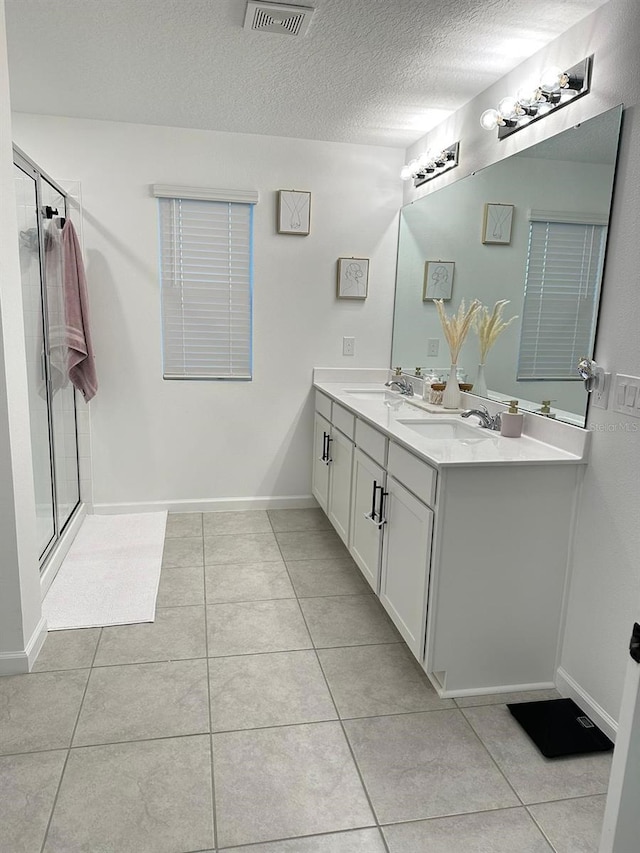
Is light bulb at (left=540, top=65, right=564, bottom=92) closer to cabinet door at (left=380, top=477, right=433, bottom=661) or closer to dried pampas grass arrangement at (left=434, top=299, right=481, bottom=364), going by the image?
dried pampas grass arrangement at (left=434, top=299, right=481, bottom=364)

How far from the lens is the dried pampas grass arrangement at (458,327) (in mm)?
2871

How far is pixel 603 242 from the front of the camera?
196 centimetres

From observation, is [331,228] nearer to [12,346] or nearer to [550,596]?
[12,346]

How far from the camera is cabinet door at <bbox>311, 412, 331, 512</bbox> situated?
356 centimetres

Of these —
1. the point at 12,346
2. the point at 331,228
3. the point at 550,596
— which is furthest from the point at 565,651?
the point at 331,228

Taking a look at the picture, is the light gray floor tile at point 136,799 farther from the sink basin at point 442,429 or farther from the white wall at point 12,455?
the sink basin at point 442,429

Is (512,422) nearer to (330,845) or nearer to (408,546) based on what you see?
(408,546)

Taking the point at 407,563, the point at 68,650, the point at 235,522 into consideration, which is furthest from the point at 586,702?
the point at 235,522

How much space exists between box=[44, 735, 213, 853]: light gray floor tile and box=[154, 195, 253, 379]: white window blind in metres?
2.39

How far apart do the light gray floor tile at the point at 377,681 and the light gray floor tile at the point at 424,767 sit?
55 mm

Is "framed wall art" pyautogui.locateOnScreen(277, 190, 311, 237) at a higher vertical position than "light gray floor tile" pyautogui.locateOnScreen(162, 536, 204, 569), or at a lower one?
higher

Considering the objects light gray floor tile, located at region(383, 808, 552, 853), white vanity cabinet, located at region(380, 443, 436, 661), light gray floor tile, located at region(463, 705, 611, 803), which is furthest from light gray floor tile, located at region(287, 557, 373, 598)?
light gray floor tile, located at region(383, 808, 552, 853)

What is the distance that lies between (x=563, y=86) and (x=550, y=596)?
175 centimetres

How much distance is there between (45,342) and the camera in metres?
3.02
